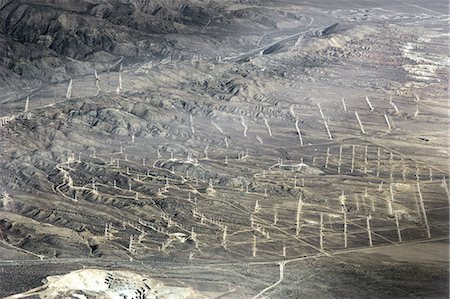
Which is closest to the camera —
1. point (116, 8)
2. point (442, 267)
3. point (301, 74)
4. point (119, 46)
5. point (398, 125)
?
point (442, 267)

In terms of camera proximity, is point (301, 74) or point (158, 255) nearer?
point (158, 255)

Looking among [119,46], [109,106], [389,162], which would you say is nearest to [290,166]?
[389,162]

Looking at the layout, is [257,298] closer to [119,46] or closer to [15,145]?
A: [15,145]

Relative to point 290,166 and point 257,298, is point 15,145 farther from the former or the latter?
point 257,298

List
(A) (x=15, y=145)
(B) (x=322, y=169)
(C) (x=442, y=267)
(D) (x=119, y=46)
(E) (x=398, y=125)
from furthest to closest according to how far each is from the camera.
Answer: (D) (x=119, y=46) < (E) (x=398, y=125) < (A) (x=15, y=145) < (B) (x=322, y=169) < (C) (x=442, y=267)

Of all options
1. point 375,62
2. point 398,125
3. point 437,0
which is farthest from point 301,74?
point 437,0

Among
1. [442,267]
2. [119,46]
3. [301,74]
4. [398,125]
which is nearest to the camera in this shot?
[442,267]
